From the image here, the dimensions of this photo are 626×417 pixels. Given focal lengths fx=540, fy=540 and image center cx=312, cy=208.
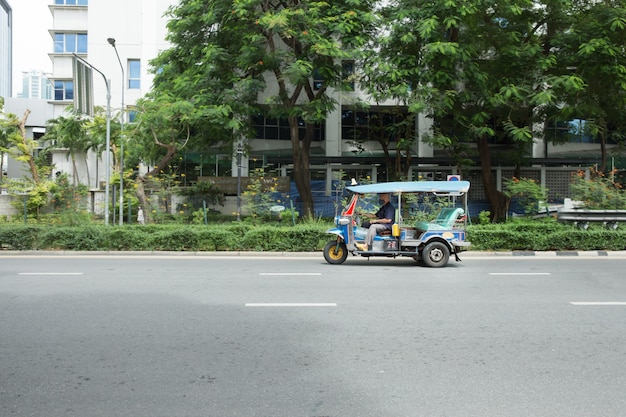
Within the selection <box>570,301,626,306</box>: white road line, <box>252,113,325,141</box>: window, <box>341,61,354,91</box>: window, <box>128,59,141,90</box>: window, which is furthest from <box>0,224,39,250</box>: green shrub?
<box>128,59,141,90</box>: window

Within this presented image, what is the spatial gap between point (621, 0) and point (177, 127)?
18.9 metres

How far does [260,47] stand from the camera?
848 inches

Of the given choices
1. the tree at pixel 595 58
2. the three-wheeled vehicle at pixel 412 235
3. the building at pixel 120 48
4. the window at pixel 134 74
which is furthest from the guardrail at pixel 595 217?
the window at pixel 134 74

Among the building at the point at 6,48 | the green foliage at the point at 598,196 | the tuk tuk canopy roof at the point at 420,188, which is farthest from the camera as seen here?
the building at the point at 6,48

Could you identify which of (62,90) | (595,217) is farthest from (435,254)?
(62,90)

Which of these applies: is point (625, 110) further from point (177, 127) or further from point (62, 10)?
point (62, 10)

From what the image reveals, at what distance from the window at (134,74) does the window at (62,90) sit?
11.6 metres

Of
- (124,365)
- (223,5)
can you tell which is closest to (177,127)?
(223,5)

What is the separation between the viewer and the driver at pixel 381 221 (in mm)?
12602

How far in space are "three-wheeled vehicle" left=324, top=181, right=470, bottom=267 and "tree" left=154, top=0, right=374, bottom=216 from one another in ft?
27.5

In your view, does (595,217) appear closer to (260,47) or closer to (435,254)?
(435,254)

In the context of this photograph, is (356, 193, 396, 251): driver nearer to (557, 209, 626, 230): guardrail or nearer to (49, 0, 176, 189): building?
(557, 209, 626, 230): guardrail

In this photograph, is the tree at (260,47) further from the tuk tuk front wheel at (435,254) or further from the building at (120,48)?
the building at (120,48)

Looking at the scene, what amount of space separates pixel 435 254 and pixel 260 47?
12721 millimetres
